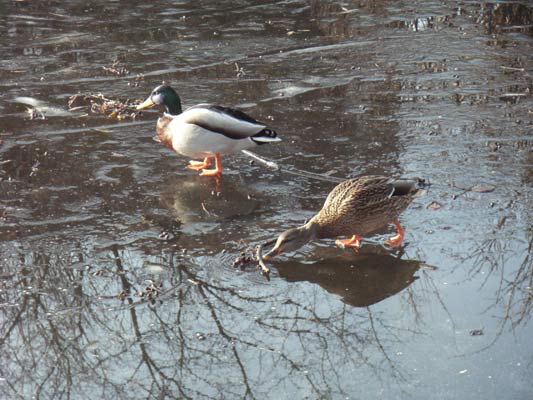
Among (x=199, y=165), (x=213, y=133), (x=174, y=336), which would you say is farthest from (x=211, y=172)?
(x=174, y=336)

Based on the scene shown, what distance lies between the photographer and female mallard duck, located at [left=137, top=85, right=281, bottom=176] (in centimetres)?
683

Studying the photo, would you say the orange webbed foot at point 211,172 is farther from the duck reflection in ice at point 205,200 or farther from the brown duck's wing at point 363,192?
the brown duck's wing at point 363,192

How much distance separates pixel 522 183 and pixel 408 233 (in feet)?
3.95

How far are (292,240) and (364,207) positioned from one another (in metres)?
0.50

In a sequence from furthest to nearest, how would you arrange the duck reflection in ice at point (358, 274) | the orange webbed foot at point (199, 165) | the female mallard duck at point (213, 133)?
the orange webbed foot at point (199, 165) → the female mallard duck at point (213, 133) → the duck reflection in ice at point (358, 274)

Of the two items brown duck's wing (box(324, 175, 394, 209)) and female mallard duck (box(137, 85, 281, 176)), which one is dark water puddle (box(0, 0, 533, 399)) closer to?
female mallard duck (box(137, 85, 281, 176))

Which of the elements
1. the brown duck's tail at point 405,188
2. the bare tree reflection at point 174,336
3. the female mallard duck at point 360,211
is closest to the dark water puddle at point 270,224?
the bare tree reflection at point 174,336

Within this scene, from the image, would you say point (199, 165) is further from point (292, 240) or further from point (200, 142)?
point (292, 240)

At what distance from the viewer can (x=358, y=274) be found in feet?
17.2

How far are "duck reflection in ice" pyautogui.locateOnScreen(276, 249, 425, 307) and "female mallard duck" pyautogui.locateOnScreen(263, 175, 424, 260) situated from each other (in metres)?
0.14

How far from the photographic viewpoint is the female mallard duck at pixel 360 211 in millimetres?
5461

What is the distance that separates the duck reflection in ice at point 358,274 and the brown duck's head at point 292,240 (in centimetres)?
9

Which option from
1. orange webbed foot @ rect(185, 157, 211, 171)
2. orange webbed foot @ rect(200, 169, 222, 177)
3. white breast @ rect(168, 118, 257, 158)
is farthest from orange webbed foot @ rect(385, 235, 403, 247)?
orange webbed foot @ rect(185, 157, 211, 171)

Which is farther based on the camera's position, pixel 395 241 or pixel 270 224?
pixel 270 224
